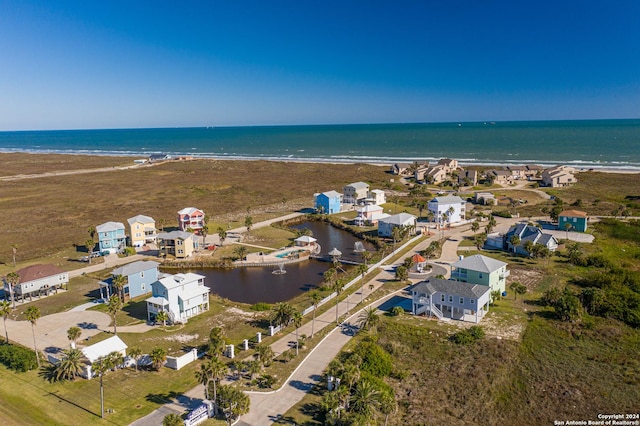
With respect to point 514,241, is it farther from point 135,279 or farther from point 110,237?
point 110,237

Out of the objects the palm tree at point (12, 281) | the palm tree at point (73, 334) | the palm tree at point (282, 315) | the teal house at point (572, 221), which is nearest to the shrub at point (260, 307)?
the palm tree at point (282, 315)

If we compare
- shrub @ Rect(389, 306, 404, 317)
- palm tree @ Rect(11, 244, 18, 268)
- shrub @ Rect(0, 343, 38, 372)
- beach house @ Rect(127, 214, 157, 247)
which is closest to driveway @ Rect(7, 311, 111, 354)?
shrub @ Rect(0, 343, 38, 372)

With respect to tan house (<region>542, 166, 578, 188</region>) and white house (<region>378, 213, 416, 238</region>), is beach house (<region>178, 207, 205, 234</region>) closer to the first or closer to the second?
white house (<region>378, 213, 416, 238</region>)

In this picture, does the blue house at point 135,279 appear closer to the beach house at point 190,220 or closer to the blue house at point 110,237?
the blue house at point 110,237

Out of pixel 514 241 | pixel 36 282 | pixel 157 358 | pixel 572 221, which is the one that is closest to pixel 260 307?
pixel 157 358

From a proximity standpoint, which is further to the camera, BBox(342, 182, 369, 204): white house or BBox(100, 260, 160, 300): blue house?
BBox(342, 182, 369, 204): white house

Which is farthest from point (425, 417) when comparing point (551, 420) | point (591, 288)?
point (591, 288)

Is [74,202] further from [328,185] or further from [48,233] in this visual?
[328,185]

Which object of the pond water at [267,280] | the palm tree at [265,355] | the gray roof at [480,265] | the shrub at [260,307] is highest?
the gray roof at [480,265]
